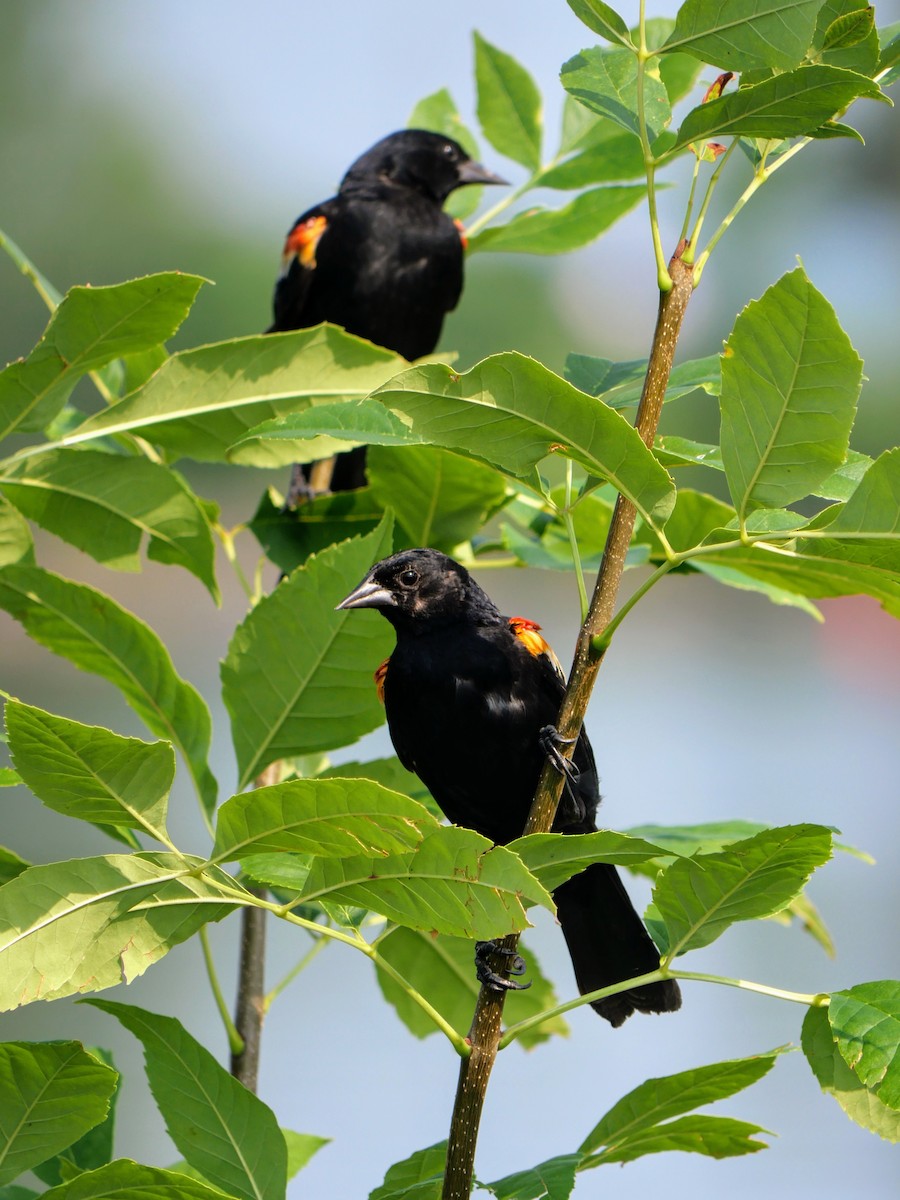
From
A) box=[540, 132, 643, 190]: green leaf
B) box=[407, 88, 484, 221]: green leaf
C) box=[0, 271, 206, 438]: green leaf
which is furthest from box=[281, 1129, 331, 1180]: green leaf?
box=[407, 88, 484, 221]: green leaf

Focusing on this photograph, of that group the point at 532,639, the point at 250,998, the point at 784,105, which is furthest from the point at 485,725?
the point at 784,105

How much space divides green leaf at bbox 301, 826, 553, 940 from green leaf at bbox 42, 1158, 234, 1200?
168 millimetres

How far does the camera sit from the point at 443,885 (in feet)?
2.18

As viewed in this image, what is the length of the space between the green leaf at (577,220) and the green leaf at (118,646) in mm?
645

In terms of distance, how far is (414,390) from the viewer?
0.64m

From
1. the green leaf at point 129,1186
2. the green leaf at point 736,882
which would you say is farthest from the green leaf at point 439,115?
the green leaf at point 129,1186

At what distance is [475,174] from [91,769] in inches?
83.9

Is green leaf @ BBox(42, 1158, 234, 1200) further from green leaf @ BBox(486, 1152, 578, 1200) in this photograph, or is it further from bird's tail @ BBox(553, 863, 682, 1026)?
bird's tail @ BBox(553, 863, 682, 1026)

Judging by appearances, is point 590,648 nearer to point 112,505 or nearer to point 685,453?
point 685,453

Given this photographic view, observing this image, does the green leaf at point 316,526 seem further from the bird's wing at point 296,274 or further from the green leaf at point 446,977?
A: the bird's wing at point 296,274

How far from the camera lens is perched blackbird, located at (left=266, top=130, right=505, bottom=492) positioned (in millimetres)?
2244

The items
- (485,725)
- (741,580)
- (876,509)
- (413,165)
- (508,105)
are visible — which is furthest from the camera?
(413,165)

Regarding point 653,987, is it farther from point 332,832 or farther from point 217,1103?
point 332,832

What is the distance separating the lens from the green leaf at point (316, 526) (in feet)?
4.11
